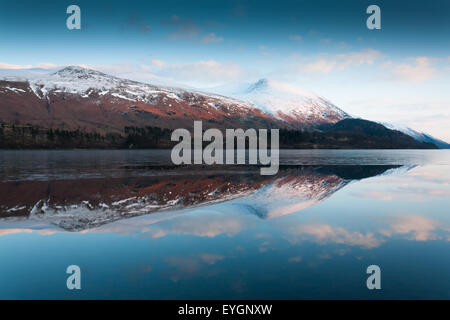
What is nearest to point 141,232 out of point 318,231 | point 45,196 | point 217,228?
point 217,228

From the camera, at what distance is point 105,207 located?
73.9 feet

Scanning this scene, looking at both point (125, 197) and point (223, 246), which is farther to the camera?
point (125, 197)

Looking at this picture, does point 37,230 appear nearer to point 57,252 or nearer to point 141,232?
point 57,252

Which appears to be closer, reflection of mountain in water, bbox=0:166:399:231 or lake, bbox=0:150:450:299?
lake, bbox=0:150:450:299

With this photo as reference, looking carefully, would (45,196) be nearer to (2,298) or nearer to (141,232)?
(141,232)

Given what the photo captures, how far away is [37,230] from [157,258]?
26.3 feet

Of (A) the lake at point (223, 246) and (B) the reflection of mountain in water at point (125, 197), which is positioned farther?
(B) the reflection of mountain in water at point (125, 197)

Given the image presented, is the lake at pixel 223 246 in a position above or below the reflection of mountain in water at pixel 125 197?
below

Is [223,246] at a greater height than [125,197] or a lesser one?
lesser

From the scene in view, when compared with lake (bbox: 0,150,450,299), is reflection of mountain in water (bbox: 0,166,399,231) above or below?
above
